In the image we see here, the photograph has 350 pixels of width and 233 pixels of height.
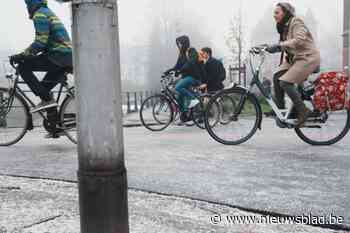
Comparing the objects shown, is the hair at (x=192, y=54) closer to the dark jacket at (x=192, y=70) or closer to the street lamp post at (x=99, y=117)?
the dark jacket at (x=192, y=70)

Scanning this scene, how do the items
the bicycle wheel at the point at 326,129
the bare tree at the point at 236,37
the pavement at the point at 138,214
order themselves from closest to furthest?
the pavement at the point at 138,214
the bicycle wheel at the point at 326,129
the bare tree at the point at 236,37

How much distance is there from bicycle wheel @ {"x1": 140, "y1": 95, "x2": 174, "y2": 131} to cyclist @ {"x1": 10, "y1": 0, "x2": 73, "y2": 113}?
3152 mm

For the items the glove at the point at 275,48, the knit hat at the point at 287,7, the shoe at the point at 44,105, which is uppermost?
the knit hat at the point at 287,7

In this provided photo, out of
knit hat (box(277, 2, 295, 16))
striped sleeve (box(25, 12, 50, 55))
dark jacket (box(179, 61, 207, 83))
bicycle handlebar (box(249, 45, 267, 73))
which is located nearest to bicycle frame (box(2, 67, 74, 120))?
striped sleeve (box(25, 12, 50, 55))

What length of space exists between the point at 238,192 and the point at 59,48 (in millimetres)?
2820

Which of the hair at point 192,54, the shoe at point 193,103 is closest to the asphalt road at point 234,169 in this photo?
the shoe at point 193,103

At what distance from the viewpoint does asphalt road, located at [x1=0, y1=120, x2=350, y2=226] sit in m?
2.77

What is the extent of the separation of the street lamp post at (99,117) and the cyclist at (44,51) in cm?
341

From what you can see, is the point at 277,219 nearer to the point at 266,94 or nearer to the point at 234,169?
the point at 234,169

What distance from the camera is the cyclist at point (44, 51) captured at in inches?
181

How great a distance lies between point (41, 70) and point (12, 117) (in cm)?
108

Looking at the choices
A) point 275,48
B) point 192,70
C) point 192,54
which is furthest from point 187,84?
point 275,48

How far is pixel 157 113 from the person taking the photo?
26.2ft

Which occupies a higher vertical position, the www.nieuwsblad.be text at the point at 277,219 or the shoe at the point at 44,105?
the shoe at the point at 44,105
